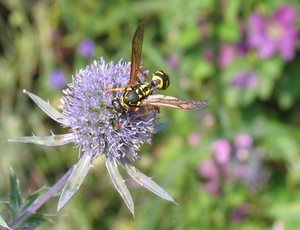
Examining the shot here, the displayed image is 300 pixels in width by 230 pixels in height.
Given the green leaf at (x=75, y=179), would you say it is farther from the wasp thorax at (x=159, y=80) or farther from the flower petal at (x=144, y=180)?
the wasp thorax at (x=159, y=80)

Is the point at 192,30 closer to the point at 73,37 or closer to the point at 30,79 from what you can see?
the point at 73,37

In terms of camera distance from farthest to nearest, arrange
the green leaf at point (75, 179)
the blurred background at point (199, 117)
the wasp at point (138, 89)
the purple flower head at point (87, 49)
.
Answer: the purple flower head at point (87, 49) < the blurred background at point (199, 117) < the wasp at point (138, 89) < the green leaf at point (75, 179)

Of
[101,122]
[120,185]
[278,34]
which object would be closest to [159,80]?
[101,122]

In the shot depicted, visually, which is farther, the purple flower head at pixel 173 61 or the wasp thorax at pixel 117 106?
the purple flower head at pixel 173 61

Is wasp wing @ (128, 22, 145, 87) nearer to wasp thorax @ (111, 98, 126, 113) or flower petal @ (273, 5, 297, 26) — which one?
→ wasp thorax @ (111, 98, 126, 113)

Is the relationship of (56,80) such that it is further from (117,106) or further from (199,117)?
(117,106)

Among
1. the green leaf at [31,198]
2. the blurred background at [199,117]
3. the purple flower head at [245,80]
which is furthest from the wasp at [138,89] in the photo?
the purple flower head at [245,80]

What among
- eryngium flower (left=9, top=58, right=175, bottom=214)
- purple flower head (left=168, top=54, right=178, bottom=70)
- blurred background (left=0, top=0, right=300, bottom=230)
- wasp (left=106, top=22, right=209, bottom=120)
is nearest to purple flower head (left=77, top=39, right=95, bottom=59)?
blurred background (left=0, top=0, right=300, bottom=230)

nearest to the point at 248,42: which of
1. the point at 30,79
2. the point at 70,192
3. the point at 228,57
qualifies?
the point at 228,57
